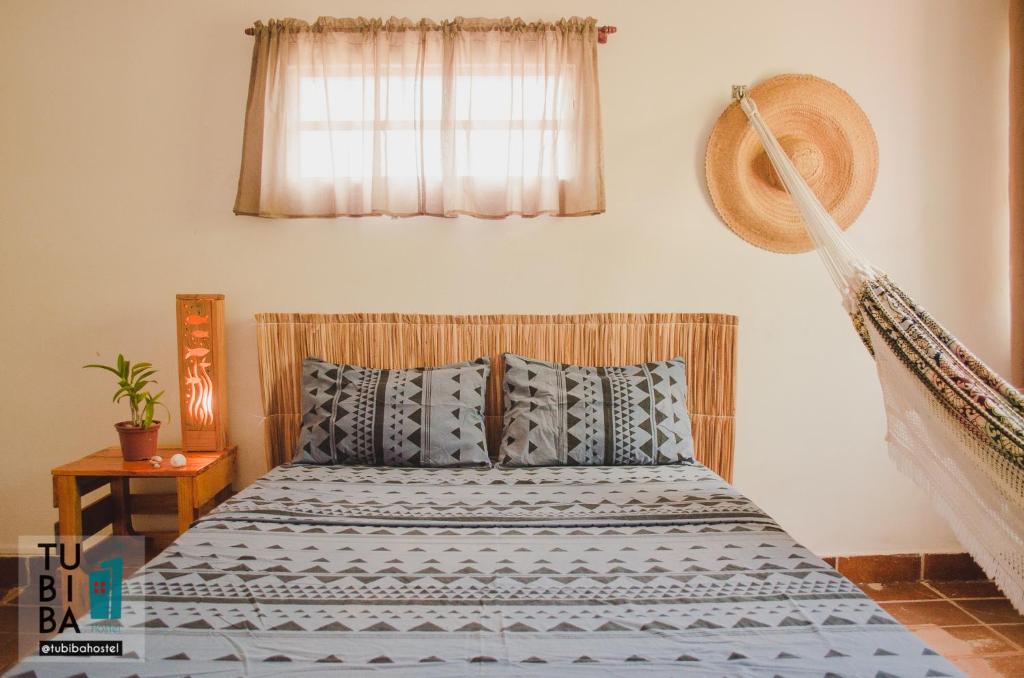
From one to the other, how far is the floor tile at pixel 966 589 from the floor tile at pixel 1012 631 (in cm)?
22

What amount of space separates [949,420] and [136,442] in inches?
91.1

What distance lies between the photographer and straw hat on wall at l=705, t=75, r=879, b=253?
8.00 feet

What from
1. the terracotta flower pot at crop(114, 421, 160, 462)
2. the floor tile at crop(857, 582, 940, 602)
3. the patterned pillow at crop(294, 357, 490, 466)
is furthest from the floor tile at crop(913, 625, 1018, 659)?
the terracotta flower pot at crop(114, 421, 160, 462)

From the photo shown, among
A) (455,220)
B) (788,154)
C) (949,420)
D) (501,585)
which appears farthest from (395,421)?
(788,154)

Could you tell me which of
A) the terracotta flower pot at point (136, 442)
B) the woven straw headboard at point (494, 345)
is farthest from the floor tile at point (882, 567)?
the terracotta flower pot at point (136, 442)

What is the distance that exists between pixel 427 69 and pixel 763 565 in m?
1.93

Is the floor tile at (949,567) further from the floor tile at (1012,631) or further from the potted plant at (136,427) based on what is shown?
the potted plant at (136,427)

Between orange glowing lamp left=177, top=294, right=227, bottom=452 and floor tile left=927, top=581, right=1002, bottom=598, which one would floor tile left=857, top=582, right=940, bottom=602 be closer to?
floor tile left=927, top=581, right=1002, bottom=598

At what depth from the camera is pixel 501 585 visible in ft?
4.26

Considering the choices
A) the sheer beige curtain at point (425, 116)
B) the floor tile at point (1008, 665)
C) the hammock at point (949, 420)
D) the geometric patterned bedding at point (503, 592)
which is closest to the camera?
the geometric patterned bedding at point (503, 592)

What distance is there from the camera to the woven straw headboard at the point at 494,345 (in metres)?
2.46

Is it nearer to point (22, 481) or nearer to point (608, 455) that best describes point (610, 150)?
point (608, 455)

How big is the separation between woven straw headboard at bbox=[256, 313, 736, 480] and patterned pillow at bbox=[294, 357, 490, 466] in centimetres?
23

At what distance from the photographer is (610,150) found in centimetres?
247
